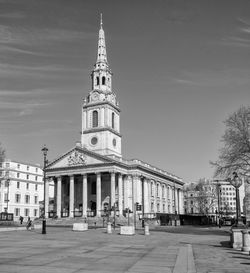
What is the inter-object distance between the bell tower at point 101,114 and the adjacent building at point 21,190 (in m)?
22.6

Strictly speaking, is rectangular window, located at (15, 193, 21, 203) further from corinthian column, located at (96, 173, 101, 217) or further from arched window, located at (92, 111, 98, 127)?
corinthian column, located at (96, 173, 101, 217)

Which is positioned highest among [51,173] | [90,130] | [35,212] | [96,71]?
[96,71]

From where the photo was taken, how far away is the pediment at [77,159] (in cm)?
8409

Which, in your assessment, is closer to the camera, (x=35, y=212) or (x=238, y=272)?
(x=238, y=272)

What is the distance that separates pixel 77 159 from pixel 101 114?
1301 cm

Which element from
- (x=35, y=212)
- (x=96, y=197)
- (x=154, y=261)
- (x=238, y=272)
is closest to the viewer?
(x=238, y=272)

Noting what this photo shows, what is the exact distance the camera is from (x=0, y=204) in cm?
9788

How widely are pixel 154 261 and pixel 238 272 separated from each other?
3.71 metres

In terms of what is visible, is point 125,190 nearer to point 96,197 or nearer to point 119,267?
point 96,197

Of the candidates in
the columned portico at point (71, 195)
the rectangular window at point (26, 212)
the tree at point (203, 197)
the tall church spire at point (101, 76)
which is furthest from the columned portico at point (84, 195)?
the tree at point (203, 197)

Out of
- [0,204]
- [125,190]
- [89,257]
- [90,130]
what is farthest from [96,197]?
[89,257]

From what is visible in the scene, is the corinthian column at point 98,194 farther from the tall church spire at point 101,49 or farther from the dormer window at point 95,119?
the tall church spire at point 101,49

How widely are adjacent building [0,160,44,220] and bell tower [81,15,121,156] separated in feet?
74.1

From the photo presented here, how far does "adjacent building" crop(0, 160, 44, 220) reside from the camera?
98.6 meters
